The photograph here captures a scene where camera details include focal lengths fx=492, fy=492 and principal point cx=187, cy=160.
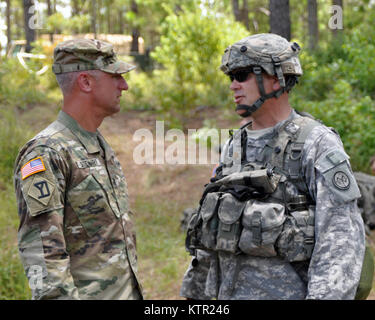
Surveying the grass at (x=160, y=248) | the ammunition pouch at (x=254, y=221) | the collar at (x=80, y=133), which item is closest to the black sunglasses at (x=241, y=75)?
the ammunition pouch at (x=254, y=221)

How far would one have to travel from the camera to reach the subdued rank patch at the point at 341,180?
2344 mm

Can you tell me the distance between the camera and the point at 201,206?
2.77 meters

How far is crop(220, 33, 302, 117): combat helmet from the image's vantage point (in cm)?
267

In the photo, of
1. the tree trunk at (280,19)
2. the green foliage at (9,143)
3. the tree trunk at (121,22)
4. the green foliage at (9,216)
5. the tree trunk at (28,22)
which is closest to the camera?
the green foliage at (9,216)

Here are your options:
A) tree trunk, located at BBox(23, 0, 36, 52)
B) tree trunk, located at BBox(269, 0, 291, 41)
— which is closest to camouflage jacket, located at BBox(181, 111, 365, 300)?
tree trunk, located at BBox(269, 0, 291, 41)

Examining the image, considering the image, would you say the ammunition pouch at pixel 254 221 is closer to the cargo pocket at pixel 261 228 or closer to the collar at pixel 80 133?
the cargo pocket at pixel 261 228

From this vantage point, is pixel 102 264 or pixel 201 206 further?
pixel 201 206

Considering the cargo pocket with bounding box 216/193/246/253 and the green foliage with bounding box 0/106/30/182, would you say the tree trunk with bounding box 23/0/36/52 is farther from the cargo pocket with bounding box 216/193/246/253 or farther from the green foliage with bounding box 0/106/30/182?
the cargo pocket with bounding box 216/193/246/253

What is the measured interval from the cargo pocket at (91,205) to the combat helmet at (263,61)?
900mm

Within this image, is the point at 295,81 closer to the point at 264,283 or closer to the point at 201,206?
the point at 201,206

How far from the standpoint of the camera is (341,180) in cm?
236
